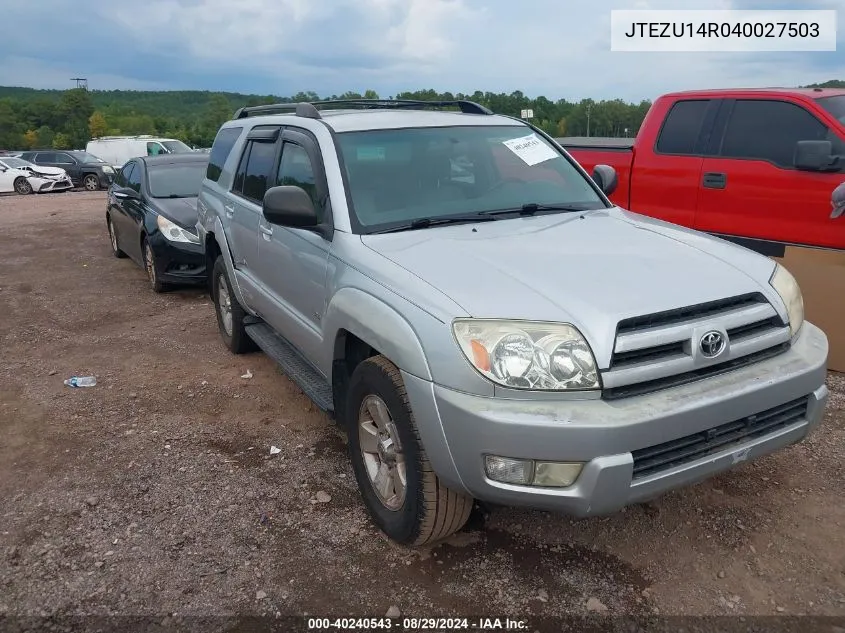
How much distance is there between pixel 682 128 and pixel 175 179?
592 centimetres

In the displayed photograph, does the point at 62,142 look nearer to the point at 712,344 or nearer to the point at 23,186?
the point at 23,186

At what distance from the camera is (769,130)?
562 cm

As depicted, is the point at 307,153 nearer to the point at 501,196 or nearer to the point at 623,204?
the point at 501,196

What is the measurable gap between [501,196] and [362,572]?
6.60 feet

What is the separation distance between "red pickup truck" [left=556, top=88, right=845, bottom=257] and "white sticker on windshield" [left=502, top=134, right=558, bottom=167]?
2231 millimetres

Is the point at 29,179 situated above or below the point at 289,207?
below

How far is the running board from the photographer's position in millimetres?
3746

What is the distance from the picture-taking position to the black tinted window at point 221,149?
551 cm

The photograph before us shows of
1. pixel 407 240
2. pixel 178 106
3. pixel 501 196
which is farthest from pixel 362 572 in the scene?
pixel 178 106

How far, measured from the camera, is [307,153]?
388 centimetres

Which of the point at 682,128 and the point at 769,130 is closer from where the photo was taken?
the point at 769,130

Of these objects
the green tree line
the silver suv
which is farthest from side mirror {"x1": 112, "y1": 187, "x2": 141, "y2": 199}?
the green tree line

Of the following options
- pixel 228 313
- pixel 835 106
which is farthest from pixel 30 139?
pixel 835 106

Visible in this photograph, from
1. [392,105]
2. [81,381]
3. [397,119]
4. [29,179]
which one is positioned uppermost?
[392,105]
